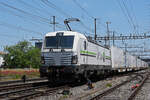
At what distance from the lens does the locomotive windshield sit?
14.6 m

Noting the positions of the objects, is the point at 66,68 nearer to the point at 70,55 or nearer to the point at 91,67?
the point at 70,55

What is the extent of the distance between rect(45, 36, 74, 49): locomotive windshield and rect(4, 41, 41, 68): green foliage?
185ft

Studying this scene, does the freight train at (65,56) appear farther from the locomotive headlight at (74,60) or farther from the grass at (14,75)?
the grass at (14,75)

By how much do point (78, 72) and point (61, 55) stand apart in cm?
154

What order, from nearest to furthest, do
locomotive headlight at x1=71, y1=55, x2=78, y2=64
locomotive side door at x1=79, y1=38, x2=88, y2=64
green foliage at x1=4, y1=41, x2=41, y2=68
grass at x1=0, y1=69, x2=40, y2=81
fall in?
locomotive headlight at x1=71, y1=55, x2=78, y2=64, locomotive side door at x1=79, y1=38, x2=88, y2=64, grass at x1=0, y1=69, x2=40, y2=81, green foliage at x1=4, y1=41, x2=41, y2=68

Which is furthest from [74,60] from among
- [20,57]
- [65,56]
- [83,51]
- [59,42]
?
[20,57]

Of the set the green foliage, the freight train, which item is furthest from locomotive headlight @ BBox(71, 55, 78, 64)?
the green foliage

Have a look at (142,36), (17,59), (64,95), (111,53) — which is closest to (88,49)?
(64,95)

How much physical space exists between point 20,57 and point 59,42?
5778 centimetres

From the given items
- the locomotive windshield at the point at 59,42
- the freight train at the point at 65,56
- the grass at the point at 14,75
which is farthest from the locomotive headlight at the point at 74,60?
the grass at the point at 14,75

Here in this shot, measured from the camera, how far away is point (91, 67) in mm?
16859

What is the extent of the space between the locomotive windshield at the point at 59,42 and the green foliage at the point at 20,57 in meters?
56.3

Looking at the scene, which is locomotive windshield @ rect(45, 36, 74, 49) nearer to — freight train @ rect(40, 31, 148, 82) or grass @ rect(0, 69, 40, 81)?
freight train @ rect(40, 31, 148, 82)

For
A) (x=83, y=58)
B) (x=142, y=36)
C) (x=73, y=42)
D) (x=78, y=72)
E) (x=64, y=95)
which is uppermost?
(x=142, y=36)
